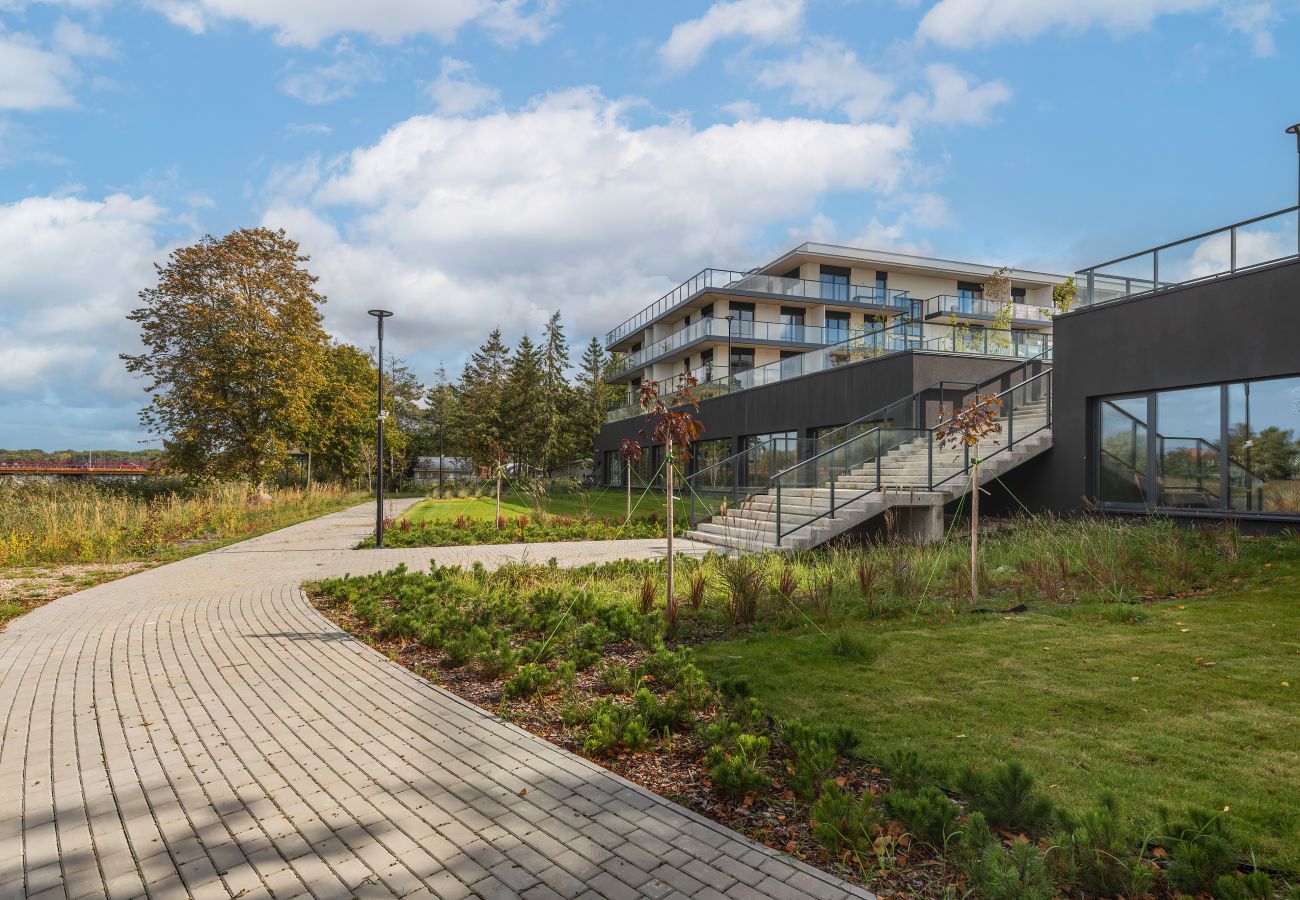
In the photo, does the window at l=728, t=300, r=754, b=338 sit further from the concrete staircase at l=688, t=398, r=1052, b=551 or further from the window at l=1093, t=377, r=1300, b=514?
the window at l=1093, t=377, r=1300, b=514

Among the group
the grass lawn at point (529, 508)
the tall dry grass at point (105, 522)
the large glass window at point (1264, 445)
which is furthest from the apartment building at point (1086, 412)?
the tall dry grass at point (105, 522)

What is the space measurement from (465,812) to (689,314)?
4010 centimetres

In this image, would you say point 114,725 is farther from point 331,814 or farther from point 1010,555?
point 1010,555

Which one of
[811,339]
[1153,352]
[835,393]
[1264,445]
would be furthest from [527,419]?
[1264,445]

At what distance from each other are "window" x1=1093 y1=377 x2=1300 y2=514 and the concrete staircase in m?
1.60

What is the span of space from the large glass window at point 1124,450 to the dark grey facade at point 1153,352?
0.62 feet

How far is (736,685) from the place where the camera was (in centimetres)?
490

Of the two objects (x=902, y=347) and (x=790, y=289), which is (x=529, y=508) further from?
(x=790, y=289)

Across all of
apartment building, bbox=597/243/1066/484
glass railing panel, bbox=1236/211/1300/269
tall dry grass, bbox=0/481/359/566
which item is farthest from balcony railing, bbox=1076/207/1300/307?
tall dry grass, bbox=0/481/359/566

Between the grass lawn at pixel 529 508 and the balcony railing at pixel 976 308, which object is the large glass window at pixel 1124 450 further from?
the balcony railing at pixel 976 308

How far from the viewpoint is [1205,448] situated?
12.3m

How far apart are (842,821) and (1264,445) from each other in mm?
11902

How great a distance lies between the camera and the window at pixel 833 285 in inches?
1563

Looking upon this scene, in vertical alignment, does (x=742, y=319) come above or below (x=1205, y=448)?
above
